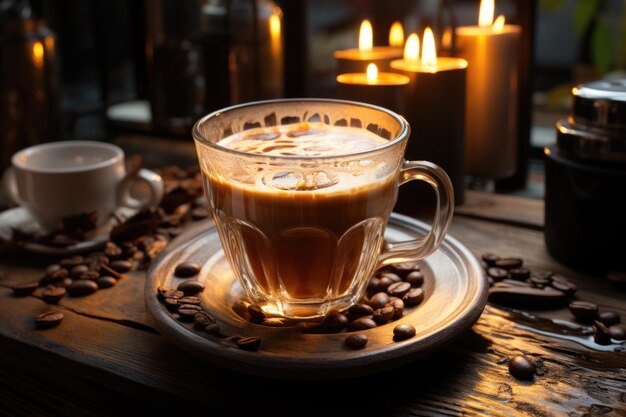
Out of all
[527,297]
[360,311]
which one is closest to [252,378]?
[360,311]

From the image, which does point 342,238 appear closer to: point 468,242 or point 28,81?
point 468,242

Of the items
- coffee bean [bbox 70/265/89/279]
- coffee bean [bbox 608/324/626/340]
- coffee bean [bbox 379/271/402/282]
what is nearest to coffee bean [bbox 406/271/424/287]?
coffee bean [bbox 379/271/402/282]

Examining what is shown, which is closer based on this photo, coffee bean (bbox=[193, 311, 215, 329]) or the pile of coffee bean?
coffee bean (bbox=[193, 311, 215, 329])

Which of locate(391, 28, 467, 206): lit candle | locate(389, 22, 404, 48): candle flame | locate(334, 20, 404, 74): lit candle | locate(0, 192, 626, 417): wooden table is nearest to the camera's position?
locate(0, 192, 626, 417): wooden table

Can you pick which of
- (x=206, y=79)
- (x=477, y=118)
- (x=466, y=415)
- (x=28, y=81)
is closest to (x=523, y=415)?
(x=466, y=415)

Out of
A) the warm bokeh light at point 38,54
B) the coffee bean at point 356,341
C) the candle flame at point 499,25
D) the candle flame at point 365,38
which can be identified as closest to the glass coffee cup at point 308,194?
the coffee bean at point 356,341

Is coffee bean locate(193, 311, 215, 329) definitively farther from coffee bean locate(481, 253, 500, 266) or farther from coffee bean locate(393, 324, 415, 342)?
coffee bean locate(481, 253, 500, 266)

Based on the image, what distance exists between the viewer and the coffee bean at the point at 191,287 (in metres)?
0.91

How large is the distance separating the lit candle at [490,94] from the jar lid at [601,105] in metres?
0.34

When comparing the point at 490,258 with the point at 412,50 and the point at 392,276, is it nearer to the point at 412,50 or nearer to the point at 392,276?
the point at 392,276

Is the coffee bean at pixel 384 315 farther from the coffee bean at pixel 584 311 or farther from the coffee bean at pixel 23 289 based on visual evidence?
the coffee bean at pixel 23 289

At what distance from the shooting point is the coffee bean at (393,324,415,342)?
2.58 feet

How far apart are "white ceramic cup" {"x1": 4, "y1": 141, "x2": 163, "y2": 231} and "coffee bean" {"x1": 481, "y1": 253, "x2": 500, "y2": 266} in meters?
0.54

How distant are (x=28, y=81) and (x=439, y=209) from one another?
1.05m
